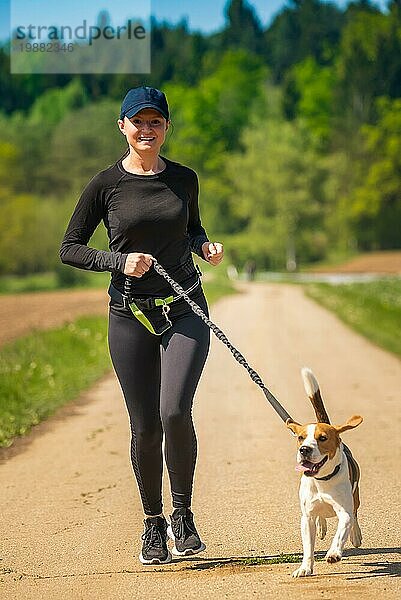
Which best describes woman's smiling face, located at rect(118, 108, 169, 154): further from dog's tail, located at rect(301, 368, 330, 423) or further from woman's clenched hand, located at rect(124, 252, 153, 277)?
dog's tail, located at rect(301, 368, 330, 423)

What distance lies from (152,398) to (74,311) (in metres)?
28.8

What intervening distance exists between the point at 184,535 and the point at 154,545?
153 mm

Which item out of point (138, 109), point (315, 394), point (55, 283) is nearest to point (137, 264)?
point (138, 109)

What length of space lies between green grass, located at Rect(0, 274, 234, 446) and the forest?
158 feet

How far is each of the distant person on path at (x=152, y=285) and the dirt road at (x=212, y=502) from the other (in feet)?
1.38

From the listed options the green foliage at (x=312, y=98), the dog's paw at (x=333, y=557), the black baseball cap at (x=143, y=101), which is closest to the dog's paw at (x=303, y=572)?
the dog's paw at (x=333, y=557)

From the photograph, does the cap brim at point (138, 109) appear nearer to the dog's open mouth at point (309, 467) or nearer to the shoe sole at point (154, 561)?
the dog's open mouth at point (309, 467)

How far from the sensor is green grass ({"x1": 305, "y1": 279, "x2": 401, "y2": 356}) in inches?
917

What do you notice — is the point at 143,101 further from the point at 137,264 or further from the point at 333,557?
the point at 333,557

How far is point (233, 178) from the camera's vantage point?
291 feet

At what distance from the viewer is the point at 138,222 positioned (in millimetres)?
6211

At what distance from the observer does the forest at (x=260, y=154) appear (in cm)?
7694

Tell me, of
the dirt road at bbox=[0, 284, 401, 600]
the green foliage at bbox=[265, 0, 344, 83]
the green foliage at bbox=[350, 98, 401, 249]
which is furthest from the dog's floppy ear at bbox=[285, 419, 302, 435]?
the green foliage at bbox=[265, 0, 344, 83]

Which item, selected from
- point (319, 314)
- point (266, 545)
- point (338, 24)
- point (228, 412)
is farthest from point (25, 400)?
point (338, 24)
